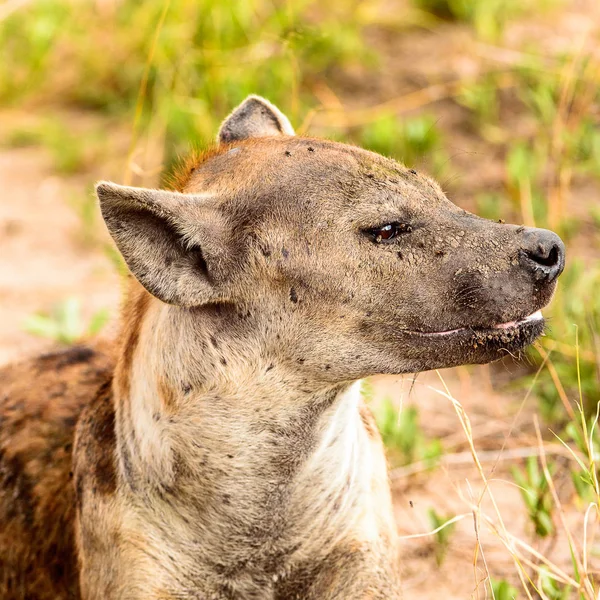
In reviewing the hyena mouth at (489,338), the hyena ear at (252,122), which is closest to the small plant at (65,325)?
the hyena ear at (252,122)

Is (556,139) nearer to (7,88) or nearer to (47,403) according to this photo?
(47,403)

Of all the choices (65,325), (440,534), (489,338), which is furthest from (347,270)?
(65,325)

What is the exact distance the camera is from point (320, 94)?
6.20 meters

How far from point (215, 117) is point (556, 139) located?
A: 1.68 m

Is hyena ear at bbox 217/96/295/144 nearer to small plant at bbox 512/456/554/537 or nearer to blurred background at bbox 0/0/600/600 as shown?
blurred background at bbox 0/0/600/600

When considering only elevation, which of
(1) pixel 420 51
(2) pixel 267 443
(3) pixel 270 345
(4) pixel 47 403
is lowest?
(1) pixel 420 51

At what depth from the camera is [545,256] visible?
2.53 m

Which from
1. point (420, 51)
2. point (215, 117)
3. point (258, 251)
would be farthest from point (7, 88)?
point (258, 251)

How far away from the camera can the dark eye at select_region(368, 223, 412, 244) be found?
8.59ft

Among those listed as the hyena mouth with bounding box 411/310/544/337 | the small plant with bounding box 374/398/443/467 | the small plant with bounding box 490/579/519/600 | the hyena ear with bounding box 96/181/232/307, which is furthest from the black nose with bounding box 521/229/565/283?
the small plant with bounding box 374/398/443/467

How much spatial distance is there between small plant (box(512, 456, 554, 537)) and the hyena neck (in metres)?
0.72

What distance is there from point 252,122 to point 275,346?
83 cm

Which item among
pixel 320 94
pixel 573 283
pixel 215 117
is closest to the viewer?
pixel 573 283

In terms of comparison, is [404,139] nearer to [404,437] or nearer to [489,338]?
[404,437]
